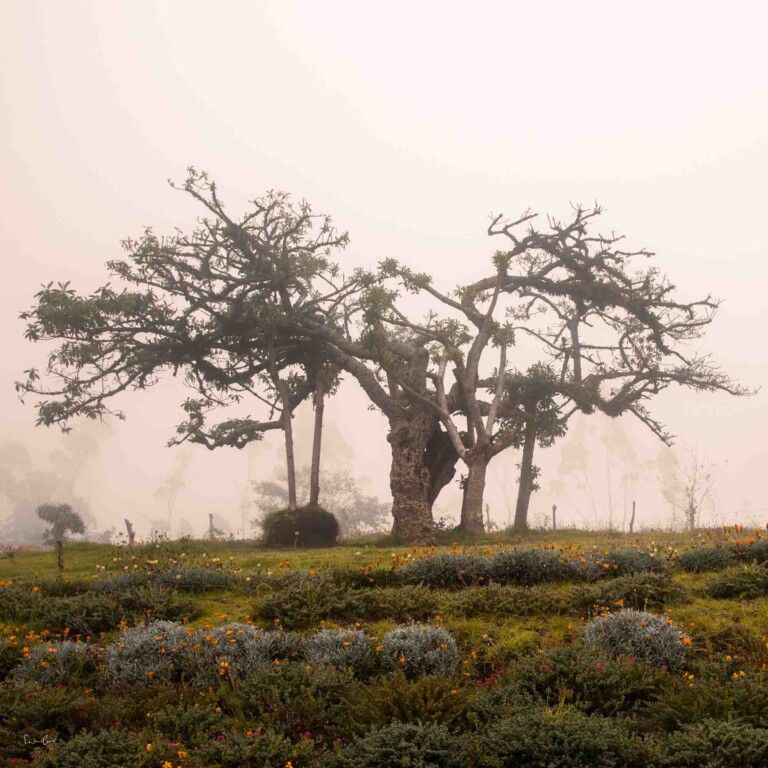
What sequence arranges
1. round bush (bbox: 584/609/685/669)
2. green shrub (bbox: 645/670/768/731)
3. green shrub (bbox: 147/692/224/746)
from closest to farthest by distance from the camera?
green shrub (bbox: 645/670/768/731) → green shrub (bbox: 147/692/224/746) → round bush (bbox: 584/609/685/669)

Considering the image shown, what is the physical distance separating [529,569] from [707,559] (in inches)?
136

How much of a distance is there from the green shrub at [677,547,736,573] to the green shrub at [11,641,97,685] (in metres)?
10.7

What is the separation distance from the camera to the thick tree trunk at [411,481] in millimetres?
27484

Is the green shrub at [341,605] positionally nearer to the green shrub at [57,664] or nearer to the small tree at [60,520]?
the green shrub at [57,664]

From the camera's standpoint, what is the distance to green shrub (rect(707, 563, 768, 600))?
1347cm

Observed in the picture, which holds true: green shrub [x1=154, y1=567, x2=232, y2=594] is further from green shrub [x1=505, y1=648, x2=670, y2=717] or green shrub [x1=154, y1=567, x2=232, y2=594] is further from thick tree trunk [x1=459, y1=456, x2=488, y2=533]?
thick tree trunk [x1=459, y1=456, x2=488, y2=533]

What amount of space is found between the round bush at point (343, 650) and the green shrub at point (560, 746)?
2832mm

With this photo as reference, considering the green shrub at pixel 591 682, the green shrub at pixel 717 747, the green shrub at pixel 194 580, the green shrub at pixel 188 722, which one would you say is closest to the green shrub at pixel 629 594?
the green shrub at pixel 591 682

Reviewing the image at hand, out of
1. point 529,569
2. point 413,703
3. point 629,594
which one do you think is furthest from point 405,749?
point 529,569

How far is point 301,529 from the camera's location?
89.4 feet

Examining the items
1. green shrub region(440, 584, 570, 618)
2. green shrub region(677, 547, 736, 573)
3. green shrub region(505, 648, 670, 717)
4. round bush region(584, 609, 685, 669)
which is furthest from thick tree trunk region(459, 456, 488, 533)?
green shrub region(505, 648, 670, 717)

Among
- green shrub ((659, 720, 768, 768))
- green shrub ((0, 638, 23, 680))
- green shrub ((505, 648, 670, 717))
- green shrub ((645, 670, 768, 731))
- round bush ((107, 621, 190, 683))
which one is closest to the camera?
green shrub ((659, 720, 768, 768))

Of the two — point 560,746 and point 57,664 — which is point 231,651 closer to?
point 57,664

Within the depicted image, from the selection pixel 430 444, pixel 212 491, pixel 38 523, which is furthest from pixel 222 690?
pixel 212 491
